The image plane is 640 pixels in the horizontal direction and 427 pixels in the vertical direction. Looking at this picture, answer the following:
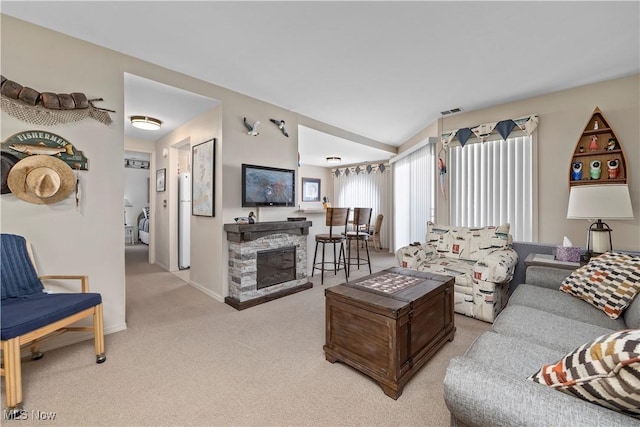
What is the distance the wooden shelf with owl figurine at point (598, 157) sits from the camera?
9.41 ft

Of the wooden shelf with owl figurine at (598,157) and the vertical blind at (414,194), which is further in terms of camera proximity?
the vertical blind at (414,194)

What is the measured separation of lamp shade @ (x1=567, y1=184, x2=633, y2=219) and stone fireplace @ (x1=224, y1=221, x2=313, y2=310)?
283 cm

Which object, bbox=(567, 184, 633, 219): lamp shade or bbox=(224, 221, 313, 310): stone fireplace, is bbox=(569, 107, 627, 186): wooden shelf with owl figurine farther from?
bbox=(224, 221, 313, 310): stone fireplace

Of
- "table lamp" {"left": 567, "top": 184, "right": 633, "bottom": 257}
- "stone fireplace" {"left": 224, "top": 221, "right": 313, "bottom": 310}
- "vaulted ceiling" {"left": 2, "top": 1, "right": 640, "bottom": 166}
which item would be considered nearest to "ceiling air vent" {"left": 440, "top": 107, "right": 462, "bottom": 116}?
"vaulted ceiling" {"left": 2, "top": 1, "right": 640, "bottom": 166}

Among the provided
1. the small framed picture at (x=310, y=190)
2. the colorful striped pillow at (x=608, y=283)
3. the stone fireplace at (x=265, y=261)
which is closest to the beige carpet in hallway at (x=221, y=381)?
the stone fireplace at (x=265, y=261)

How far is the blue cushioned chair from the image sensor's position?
144 centimetres

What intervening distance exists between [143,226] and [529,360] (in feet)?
28.1

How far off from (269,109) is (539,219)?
12.2 feet

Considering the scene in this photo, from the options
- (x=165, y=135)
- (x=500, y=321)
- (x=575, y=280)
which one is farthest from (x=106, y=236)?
(x=575, y=280)

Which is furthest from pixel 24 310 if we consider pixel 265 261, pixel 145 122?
pixel 145 122

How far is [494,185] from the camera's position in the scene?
3.78m

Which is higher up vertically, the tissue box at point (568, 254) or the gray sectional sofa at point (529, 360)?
the tissue box at point (568, 254)

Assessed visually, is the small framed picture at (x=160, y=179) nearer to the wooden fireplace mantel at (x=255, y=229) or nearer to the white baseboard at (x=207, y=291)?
the white baseboard at (x=207, y=291)

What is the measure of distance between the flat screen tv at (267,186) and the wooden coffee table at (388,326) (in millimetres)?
1845
